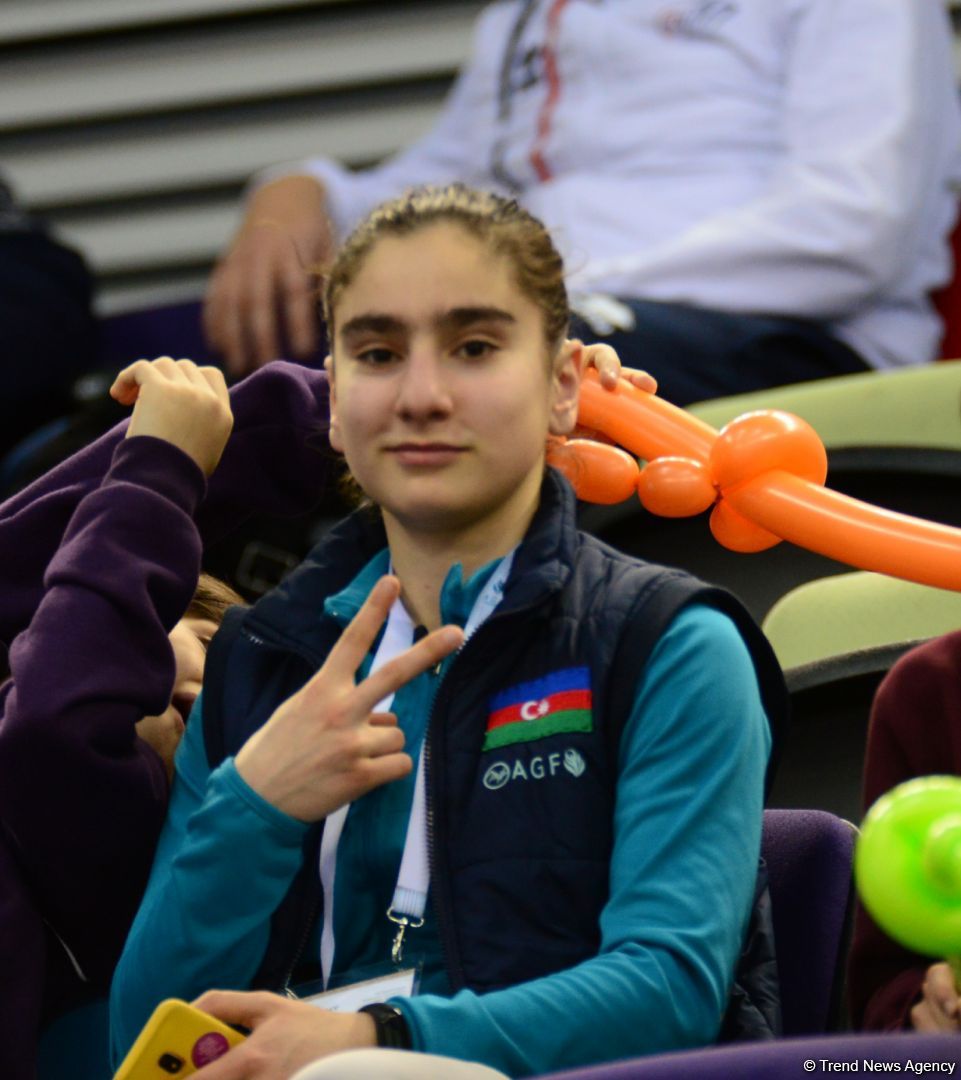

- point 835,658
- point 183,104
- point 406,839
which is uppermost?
point 183,104

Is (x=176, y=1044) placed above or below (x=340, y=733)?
below

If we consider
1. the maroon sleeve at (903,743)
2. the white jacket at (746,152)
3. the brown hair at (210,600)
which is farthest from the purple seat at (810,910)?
the white jacket at (746,152)

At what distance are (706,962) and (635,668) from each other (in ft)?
0.69

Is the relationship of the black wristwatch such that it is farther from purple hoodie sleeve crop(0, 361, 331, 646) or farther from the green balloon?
purple hoodie sleeve crop(0, 361, 331, 646)

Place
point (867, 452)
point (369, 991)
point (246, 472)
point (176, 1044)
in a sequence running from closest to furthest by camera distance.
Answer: point (176, 1044)
point (369, 991)
point (246, 472)
point (867, 452)

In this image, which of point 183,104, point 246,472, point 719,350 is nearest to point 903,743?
point 246,472

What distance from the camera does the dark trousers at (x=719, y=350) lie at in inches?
92.4

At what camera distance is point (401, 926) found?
128 cm

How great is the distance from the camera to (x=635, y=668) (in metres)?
1.27

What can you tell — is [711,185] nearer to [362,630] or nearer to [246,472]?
[246,472]

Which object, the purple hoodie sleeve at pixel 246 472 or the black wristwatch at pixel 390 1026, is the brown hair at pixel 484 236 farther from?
the black wristwatch at pixel 390 1026

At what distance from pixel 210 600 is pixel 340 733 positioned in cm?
54

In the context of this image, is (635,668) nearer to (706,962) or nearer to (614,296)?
(706,962)

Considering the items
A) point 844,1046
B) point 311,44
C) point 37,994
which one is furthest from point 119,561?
point 311,44
